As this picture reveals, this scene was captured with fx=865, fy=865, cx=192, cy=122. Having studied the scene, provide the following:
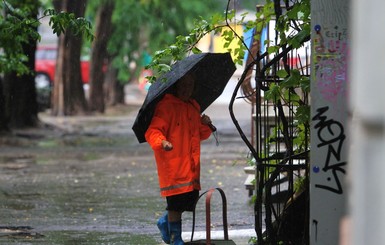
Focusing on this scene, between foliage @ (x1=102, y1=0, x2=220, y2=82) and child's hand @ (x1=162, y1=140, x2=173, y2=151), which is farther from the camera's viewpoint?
foliage @ (x1=102, y1=0, x2=220, y2=82)

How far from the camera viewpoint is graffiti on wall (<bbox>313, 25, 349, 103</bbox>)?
5.16 metres

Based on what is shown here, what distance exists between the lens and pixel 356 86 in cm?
229

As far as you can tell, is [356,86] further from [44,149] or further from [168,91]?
[44,149]

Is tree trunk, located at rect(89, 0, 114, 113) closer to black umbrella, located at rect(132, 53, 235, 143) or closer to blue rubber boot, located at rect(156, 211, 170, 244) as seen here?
black umbrella, located at rect(132, 53, 235, 143)

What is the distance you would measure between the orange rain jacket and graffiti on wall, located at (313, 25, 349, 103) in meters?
1.78

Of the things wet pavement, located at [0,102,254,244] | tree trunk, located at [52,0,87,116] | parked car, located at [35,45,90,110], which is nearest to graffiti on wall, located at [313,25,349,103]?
wet pavement, located at [0,102,254,244]

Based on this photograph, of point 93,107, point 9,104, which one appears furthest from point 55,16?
point 93,107

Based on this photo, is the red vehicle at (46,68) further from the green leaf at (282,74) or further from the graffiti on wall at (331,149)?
the graffiti on wall at (331,149)

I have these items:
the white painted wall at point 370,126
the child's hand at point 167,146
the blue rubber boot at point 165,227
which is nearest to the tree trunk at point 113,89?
the blue rubber boot at point 165,227

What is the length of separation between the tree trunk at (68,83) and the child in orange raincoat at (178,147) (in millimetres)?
18390

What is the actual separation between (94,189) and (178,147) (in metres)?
5.95

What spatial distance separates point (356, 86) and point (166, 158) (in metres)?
4.56

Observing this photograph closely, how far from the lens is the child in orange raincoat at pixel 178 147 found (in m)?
6.77

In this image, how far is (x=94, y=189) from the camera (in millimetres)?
12570
